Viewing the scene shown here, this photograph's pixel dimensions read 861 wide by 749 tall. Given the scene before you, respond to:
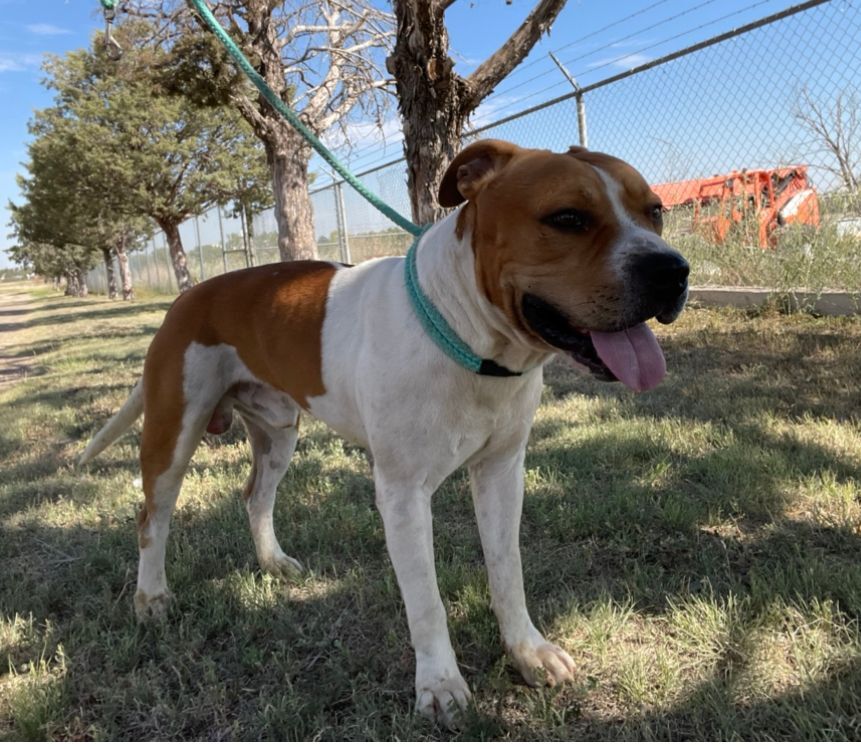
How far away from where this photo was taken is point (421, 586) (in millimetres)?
2018

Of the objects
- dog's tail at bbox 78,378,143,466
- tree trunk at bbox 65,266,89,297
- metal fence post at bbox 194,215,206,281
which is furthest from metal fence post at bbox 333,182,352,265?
tree trunk at bbox 65,266,89,297

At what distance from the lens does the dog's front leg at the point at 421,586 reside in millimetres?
2006

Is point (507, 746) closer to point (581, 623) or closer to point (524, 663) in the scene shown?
point (524, 663)

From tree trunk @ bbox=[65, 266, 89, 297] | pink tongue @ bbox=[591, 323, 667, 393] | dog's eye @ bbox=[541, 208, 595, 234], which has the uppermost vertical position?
tree trunk @ bbox=[65, 266, 89, 297]

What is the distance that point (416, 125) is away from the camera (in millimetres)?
4043

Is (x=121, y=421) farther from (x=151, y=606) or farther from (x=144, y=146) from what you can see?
(x=144, y=146)

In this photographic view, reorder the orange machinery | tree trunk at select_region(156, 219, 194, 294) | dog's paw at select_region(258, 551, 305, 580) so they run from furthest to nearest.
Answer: tree trunk at select_region(156, 219, 194, 294) < the orange machinery < dog's paw at select_region(258, 551, 305, 580)

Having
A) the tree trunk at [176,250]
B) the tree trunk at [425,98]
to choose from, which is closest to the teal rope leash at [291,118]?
the tree trunk at [425,98]

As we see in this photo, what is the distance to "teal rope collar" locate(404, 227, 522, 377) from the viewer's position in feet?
6.36

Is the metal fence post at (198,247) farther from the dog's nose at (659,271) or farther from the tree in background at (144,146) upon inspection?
the dog's nose at (659,271)

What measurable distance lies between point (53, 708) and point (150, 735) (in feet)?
1.07

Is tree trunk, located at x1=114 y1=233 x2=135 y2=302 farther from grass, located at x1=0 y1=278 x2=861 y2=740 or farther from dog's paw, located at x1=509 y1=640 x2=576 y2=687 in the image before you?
dog's paw, located at x1=509 y1=640 x2=576 y2=687

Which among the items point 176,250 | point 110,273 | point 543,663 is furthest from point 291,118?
point 110,273

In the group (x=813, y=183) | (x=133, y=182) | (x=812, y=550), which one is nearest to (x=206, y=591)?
(x=812, y=550)
